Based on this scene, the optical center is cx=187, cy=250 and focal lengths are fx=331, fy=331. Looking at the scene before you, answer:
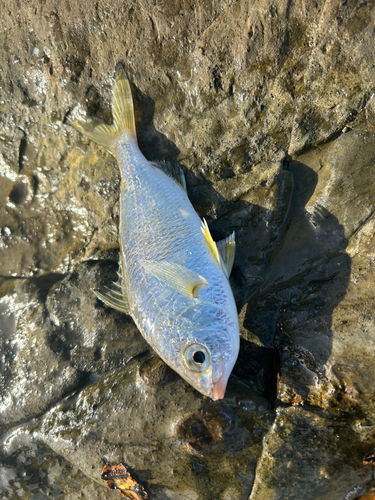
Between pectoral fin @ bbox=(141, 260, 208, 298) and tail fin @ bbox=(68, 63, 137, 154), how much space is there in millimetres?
1447

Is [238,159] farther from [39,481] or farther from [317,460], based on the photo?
[39,481]

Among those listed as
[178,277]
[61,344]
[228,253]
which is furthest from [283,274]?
[61,344]

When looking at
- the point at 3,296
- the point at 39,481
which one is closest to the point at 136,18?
the point at 3,296

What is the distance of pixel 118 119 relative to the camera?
11.0ft

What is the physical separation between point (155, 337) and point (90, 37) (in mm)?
3176

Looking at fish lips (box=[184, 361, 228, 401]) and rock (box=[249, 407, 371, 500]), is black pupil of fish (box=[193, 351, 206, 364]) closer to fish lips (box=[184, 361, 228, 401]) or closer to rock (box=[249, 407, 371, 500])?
fish lips (box=[184, 361, 228, 401])

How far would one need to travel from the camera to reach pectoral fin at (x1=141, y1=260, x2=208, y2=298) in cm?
254

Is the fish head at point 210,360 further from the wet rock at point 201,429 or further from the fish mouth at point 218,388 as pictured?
the wet rock at point 201,429

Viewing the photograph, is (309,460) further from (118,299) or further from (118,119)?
(118,119)

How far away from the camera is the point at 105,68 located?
11.5ft

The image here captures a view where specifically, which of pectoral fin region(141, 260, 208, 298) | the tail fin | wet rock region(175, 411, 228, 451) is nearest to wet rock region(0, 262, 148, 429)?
wet rock region(175, 411, 228, 451)

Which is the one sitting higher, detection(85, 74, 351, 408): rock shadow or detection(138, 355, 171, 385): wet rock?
detection(85, 74, 351, 408): rock shadow

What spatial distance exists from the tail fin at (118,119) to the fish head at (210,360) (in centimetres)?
211

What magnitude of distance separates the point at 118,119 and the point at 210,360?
2.48 metres
